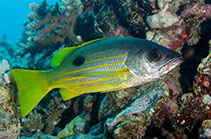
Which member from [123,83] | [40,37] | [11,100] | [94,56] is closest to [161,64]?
[123,83]

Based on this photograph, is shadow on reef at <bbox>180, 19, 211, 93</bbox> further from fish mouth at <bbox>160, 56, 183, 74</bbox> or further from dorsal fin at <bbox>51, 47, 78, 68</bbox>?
dorsal fin at <bbox>51, 47, 78, 68</bbox>

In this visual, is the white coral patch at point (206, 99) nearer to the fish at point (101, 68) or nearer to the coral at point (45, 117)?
the fish at point (101, 68)

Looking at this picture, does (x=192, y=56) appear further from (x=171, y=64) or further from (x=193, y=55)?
(x=171, y=64)

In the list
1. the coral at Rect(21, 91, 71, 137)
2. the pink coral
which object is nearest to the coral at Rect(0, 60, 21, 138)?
the coral at Rect(21, 91, 71, 137)

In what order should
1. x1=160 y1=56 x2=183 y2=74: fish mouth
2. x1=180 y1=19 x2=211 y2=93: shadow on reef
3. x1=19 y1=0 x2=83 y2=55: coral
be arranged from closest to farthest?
x1=160 y1=56 x2=183 y2=74: fish mouth
x1=180 y1=19 x2=211 y2=93: shadow on reef
x1=19 y1=0 x2=83 y2=55: coral

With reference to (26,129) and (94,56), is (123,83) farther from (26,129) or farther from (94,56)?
(26,129)

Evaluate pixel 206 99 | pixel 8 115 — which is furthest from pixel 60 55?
pixel 206 99

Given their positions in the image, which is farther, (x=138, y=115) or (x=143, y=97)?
(x=143, y=97)
